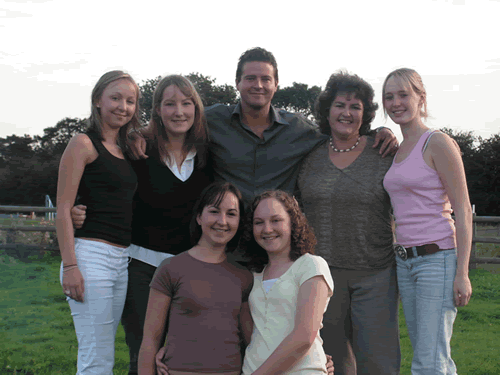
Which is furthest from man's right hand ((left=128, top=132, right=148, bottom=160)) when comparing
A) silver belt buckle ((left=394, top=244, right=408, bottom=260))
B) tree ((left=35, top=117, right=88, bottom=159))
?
tree ((left=35, top=117, right=88, bottom=159))

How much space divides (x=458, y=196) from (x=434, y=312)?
0.76 meters

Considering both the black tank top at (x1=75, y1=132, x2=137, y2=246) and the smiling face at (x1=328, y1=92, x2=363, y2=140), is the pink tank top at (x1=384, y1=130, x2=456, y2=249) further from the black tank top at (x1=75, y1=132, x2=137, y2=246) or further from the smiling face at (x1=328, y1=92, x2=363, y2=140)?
the black tank top at (x1=75, y1=132, x2=137, y2=246)

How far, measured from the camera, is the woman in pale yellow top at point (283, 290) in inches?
103

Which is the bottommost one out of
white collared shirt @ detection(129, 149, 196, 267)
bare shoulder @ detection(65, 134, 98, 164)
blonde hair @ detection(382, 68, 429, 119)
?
white collared shirt @ detection(129, 149, 196, 267)

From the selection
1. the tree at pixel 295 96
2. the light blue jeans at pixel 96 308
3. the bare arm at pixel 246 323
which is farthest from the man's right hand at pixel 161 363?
the tree at pixel 295 96

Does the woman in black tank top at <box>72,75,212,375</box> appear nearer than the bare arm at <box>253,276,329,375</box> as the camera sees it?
No

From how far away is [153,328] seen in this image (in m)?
2.81

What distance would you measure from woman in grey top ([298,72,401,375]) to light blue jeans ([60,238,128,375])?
60.3 inches

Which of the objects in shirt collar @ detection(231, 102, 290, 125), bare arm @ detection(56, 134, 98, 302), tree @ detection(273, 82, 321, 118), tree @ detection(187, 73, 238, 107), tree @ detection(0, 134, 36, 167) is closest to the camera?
bare arm @ detection(56, 134, 98, 302)

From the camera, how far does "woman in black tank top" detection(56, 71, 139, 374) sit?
9.43 feet

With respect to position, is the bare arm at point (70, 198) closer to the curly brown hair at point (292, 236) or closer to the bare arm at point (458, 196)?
the curly brown hair at point (292, 236)

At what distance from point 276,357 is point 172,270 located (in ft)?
2.66

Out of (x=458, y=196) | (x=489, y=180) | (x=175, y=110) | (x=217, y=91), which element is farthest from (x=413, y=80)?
(x=489, y=180)

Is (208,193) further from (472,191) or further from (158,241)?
(472,191)
